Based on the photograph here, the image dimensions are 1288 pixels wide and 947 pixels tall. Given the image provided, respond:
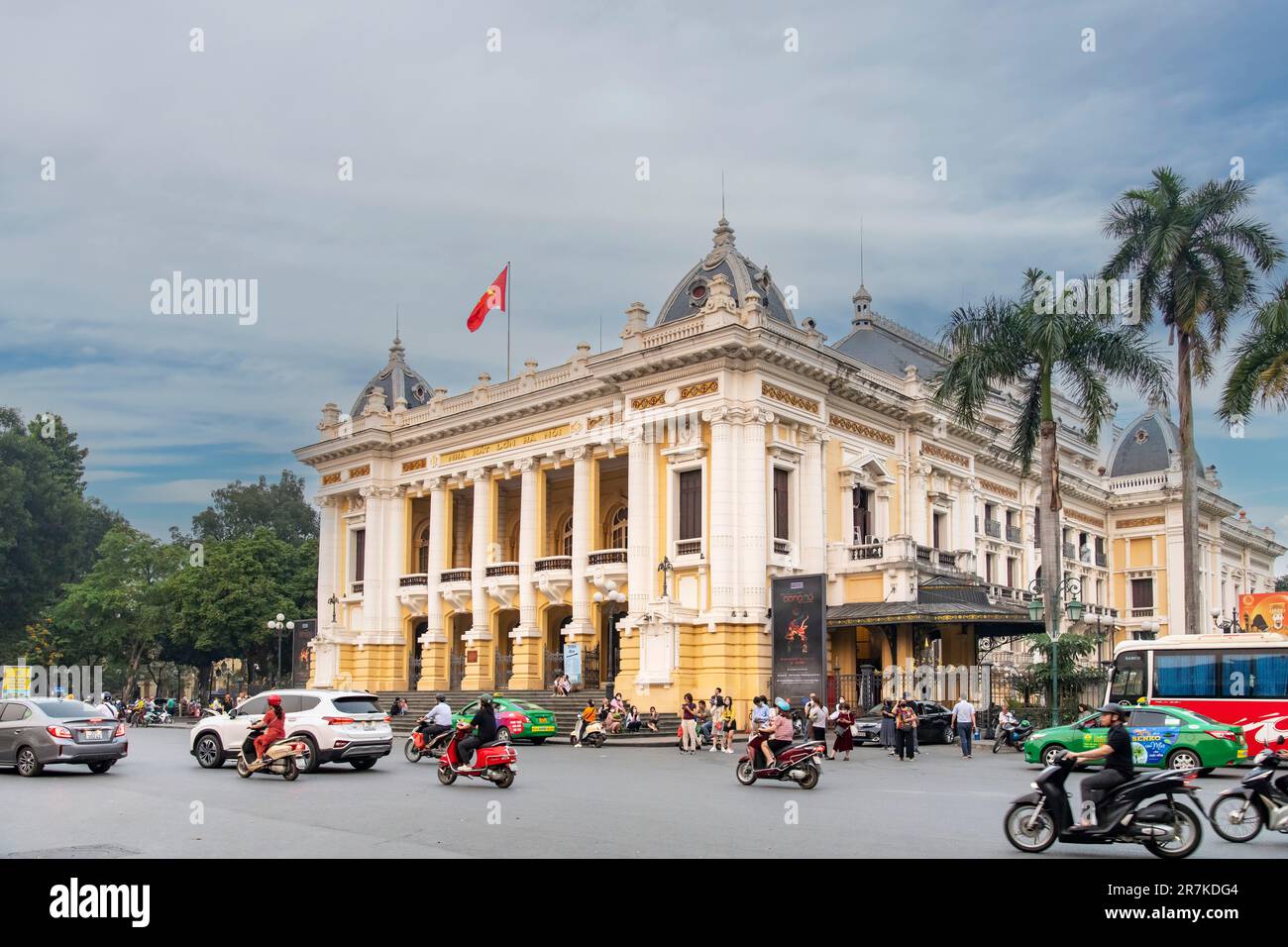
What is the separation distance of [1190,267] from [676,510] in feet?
52.7

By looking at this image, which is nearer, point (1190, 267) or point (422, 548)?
point (1190, 267)

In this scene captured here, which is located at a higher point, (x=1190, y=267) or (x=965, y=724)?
(x=1190, y=267)

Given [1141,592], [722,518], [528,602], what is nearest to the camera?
[722,518]

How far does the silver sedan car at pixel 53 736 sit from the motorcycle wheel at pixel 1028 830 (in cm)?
1575

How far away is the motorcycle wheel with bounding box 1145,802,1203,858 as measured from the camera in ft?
37.8

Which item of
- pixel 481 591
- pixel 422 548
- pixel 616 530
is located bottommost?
pixel 481 591

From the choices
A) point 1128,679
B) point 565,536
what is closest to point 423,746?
point 1128,679

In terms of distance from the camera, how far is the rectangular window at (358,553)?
167ft

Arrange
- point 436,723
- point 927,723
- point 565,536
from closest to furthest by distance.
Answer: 1. point 436,723
2. point 927,723
3. point 565,536

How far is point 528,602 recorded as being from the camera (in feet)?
142

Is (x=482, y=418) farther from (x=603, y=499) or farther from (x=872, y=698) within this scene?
(x=872, y=698)

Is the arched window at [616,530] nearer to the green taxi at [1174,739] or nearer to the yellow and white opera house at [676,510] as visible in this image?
the yellow and white opera house at [676,510]

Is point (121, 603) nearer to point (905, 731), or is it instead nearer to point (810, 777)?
point (905, 731)
